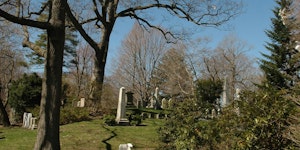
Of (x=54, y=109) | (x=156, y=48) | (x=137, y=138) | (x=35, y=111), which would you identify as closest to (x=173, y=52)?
(x=156, y=48)

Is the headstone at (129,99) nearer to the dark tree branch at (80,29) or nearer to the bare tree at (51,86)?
the dark tree branch at (80,29)

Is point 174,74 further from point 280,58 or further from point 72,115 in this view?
point 72,115

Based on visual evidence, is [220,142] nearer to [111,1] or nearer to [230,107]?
[230,107]

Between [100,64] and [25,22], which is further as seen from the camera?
[100,64]

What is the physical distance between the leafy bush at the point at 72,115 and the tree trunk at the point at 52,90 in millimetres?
9190

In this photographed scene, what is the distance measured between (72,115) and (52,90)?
32.4ft

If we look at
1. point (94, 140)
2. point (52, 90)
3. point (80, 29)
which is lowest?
point (94, 140)

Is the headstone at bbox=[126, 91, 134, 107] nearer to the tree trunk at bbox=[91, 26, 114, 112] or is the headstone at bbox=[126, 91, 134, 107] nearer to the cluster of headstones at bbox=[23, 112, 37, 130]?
the tree trunk at bbox=[91, 26, 114, 112]

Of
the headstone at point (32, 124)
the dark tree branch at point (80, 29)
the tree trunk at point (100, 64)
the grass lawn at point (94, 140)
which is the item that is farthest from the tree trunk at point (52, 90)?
the tree trunk at point (100, 64)

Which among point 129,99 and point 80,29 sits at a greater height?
point 80,29

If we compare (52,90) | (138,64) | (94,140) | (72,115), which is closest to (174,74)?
(138,64)

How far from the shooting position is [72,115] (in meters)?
18.2

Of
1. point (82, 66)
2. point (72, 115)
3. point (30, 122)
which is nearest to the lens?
point (30, 122)

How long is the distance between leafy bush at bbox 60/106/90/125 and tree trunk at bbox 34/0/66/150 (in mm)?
9190
